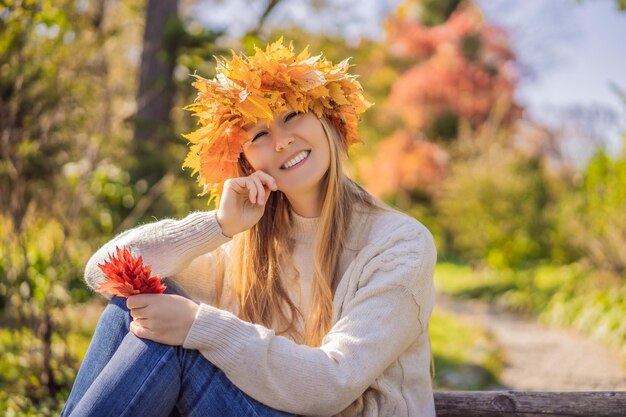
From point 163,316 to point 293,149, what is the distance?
0.73 metres

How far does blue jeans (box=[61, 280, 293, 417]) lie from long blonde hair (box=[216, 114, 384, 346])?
0.42m

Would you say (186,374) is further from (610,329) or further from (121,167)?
(610,329)

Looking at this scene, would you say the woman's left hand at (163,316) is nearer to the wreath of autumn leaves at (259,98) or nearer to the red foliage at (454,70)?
the wreath of autumn leaves at (259,98)

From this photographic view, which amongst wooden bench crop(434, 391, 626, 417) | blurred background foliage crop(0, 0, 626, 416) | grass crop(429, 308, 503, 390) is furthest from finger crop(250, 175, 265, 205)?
grass crop(429, 308, 503, 390)

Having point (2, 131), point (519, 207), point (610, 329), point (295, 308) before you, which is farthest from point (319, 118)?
point (519, 207)

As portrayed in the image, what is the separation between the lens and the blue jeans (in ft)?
6.52

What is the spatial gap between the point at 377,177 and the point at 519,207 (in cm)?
578

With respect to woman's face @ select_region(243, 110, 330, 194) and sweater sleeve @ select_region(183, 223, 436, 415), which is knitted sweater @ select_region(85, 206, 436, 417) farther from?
woman's face @ select_region(243, 110, 330, 194)

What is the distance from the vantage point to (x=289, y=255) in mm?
2584

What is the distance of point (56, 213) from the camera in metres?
4.13

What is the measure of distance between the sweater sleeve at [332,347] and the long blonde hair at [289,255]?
0.74 feet

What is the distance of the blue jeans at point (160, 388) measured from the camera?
199 cm

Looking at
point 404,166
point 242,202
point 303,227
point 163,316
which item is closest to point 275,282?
point 303,227

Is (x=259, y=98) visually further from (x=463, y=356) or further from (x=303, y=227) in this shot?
(x=463, y=356)
